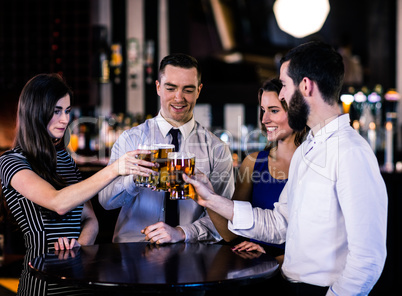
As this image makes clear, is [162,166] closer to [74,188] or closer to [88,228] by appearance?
[74,188]

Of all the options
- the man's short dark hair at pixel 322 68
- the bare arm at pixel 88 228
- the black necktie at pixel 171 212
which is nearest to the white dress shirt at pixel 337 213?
the man's short dark hair at pixel 322 68

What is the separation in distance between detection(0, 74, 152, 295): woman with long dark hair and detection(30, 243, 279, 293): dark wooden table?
224 mm

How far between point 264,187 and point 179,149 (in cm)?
49

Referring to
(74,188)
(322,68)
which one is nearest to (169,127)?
(74,188)

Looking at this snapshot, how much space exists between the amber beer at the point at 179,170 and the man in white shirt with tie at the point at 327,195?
0.05m

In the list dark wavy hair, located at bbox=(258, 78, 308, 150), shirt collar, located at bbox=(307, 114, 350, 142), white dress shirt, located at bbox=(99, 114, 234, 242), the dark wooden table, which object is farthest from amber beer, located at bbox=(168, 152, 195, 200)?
dark wavy hair, located at bbox=(258, 78, 308, 150)

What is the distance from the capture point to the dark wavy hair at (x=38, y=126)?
229 centimetres

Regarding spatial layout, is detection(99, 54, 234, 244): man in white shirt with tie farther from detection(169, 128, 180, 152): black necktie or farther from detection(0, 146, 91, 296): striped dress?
detection(0, 146, 91, 296): striped dress

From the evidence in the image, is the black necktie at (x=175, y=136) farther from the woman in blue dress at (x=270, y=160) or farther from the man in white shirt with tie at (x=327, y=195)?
the man in white shirt with tie at (x=327, y=195)

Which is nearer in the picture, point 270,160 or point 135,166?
point 135,166

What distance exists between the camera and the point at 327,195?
1.91 metres

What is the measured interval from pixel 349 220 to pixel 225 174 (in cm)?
106

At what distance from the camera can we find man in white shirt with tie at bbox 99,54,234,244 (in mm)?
2623

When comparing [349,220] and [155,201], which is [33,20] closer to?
[155,201]
